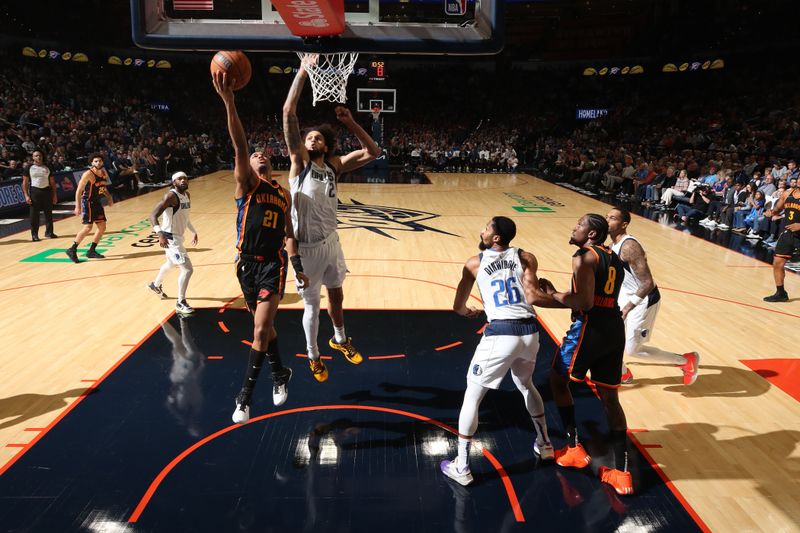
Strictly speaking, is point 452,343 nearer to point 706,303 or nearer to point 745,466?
point 745,466

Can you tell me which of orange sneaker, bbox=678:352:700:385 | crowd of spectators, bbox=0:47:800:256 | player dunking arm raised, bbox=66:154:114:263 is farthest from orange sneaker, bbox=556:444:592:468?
crowd of spectators, bbox=0:47:800:256

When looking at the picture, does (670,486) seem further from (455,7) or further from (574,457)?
(455,7)

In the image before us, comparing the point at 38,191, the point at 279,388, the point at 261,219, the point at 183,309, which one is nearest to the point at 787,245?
the point at 279,388

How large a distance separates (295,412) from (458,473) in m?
1.55

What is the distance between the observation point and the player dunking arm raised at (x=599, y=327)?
3643 millimetres

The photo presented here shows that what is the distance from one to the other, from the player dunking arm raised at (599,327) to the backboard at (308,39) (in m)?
2.39

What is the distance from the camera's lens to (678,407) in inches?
195

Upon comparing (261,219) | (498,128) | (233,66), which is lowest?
(261,219)

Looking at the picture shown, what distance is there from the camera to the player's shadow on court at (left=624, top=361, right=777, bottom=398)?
5.24 m

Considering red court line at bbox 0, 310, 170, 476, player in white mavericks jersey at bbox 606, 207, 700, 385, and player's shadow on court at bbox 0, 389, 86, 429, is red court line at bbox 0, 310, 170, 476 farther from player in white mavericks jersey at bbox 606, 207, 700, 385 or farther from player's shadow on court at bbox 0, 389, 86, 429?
player in white mavericks jersey at bbox 606, 207, 700, 385


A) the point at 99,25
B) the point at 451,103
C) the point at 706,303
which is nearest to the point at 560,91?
the point at 451,103

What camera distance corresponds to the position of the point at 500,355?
3.54 m

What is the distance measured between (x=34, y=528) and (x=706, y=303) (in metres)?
7.81

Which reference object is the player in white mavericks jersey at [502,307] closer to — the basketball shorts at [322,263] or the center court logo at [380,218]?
the basketball shorts at [322,263]
